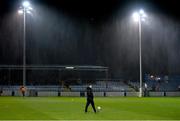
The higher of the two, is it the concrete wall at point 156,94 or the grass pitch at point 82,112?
the grass pitch at point 82,112

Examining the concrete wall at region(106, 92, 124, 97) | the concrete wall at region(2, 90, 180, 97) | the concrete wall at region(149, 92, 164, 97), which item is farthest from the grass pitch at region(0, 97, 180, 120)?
the concrete wall at region(149, 92, 164, 97)

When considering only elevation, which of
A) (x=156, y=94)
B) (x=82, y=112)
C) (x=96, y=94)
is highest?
(x=82, y=112)

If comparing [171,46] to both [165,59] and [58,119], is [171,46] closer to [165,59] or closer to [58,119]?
[165,59]

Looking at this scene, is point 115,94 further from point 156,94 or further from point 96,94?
point 156,94

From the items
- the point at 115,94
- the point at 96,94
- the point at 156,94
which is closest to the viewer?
the point at 96,94

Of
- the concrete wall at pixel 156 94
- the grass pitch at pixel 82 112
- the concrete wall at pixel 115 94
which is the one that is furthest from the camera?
the concrete wall at pixel 156 94

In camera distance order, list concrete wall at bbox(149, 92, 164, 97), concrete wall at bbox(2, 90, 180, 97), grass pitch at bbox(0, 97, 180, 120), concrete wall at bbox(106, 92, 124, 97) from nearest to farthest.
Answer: grass pitch at bbox(0, 97, 180, 120)
concrete wall at bbox(2, 90, 180, 97)
concrete wall at bbox(106, 92, 124, 97)
concrete wall at bbox(149, 92, 164, 97)

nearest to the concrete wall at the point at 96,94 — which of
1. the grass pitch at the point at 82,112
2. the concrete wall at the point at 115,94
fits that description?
the concrete wall at the point at 115,94

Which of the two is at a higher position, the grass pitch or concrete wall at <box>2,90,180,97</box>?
the grass pitch

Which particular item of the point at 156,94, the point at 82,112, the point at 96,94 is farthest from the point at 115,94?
the point at 82,112

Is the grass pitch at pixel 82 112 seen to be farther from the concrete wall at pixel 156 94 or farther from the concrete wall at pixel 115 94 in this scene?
the concrete wall at pixel 156 94

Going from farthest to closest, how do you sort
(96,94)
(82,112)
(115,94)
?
(115,94), (96,94), (82,112)

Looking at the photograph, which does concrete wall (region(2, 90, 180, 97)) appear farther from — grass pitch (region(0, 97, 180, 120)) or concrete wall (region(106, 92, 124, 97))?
grass pitch (region(0, 97, 180, 120))

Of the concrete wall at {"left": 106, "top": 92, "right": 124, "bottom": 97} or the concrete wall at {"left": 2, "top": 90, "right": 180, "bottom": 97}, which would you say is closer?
the concrete wall at {"left": 2, "top": 90, "right": 180, "bottom": 97}
